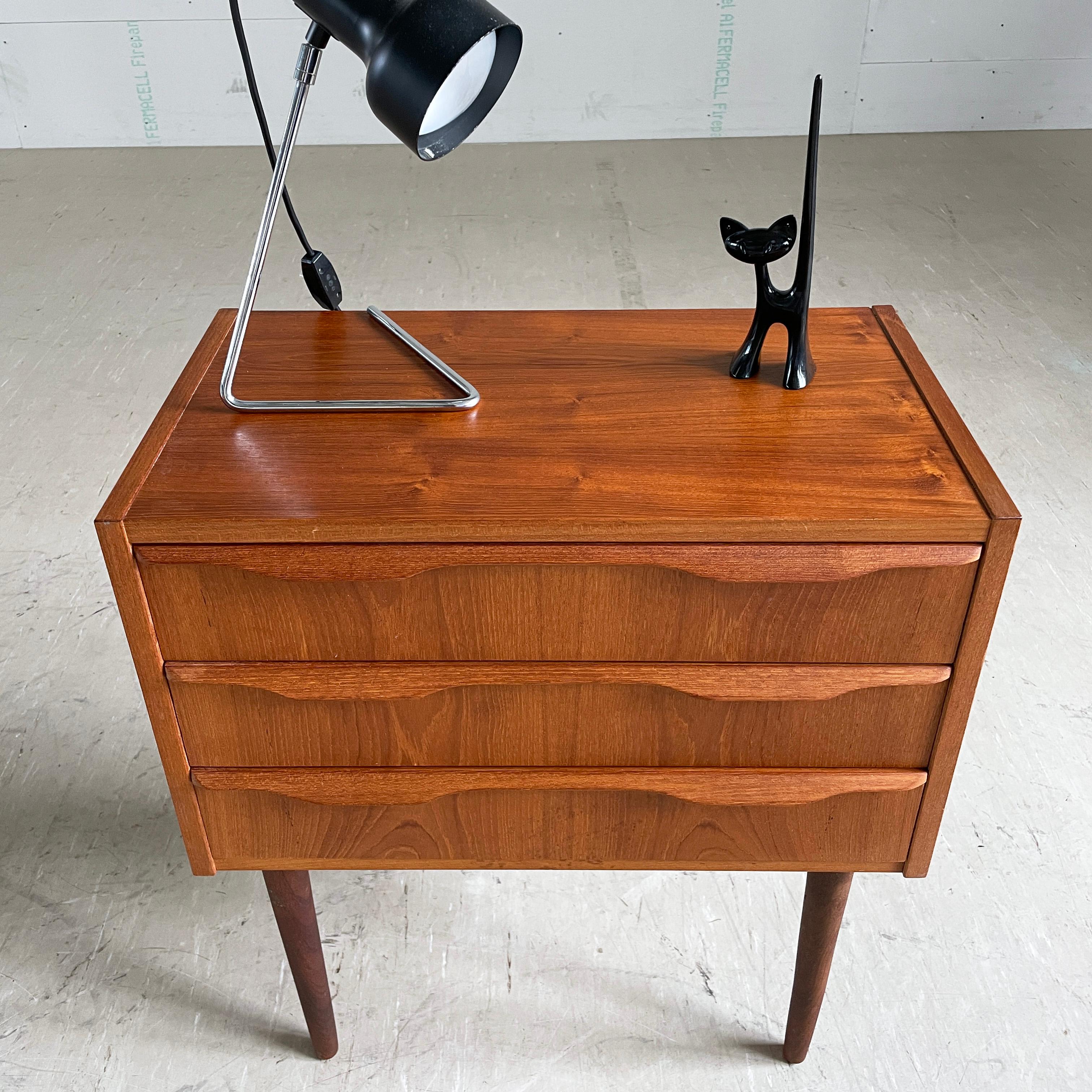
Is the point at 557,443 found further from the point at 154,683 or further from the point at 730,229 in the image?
the point at 154,683

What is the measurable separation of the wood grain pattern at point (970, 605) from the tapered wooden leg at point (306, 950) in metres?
0.70

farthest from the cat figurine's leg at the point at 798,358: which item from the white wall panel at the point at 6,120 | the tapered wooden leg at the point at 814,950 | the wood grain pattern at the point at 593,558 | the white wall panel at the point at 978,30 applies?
the white wall panel at the point at 6,120

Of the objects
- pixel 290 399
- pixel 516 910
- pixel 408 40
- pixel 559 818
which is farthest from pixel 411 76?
pixel 516 910

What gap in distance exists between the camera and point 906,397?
123cm

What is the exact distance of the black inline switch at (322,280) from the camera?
1398 millimetres

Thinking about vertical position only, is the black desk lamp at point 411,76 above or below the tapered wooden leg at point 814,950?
above

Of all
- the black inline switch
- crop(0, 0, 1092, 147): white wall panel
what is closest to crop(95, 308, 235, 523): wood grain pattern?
the black inline switch

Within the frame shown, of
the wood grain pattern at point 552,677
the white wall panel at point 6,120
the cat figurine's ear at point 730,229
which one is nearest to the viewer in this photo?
the wood grain pattern at point 552,677

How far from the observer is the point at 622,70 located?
4.68 meters

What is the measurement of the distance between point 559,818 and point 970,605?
486mm

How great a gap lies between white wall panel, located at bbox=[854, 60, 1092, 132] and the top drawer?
4.36m

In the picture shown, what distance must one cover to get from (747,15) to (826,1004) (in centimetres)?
425

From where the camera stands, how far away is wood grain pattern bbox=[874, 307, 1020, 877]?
3.31 feet

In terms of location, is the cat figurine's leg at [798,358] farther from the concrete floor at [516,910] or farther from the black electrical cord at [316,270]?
the concrete floor at [516,910]
